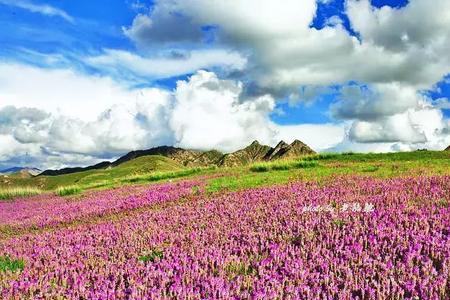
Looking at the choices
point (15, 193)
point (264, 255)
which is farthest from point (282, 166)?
point (264, 255)

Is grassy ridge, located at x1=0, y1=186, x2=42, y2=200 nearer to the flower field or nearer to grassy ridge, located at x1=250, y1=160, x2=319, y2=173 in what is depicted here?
grassy ridge, located at x1=250, y1=160, x2=319, y2=173

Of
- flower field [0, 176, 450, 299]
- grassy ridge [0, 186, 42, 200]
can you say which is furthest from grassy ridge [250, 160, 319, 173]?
grassy ridge [0, 186, 42, 200]

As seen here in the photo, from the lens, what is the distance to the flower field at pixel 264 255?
5.12 metres

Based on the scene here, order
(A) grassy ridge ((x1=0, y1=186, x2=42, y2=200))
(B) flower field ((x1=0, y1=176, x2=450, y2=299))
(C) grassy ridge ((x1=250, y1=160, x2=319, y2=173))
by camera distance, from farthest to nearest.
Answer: (A) grassy ridge ((x1=0, y1=186, x2=42, y2=200)) < (C) grassy ridge ((x1=250, y1=160, x2=319, y2=173)) < (B) flower field ((x1=0, y1=176, x2=450, y2=299))

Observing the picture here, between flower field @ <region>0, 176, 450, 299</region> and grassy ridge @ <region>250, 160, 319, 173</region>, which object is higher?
grassy ridge @ <region>250, 160, 319, 173</region>

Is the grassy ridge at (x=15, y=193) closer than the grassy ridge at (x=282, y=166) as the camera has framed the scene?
No

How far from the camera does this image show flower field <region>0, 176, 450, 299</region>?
5.12m

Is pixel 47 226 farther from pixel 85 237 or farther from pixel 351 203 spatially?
pixel 351 203

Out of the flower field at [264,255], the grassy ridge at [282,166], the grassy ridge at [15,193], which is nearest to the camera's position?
the flower field at [264,255]

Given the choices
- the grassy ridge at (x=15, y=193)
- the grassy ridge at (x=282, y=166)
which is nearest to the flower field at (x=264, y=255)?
the grassy ridge at (x=282, y=166)

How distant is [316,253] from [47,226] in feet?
43.2

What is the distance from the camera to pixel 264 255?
6.74 metres

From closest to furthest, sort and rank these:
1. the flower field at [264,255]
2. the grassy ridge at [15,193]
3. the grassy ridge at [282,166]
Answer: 1. the flower field at [264,255]
2. the grassy ridge at [282,166]
3. the grassy ridge at [15,193]

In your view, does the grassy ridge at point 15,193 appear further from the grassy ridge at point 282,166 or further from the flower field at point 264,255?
the flower field at point 264,255
